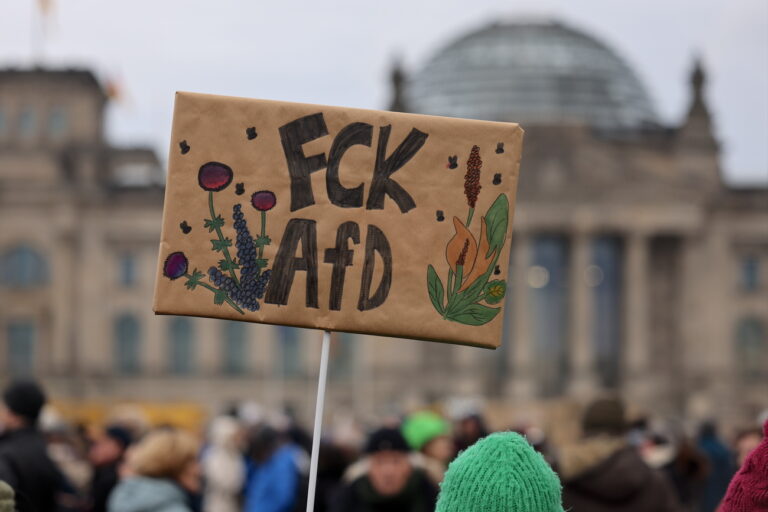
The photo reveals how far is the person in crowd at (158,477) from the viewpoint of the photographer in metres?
8.34

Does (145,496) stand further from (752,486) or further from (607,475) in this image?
(752,486)

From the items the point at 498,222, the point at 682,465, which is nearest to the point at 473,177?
the point at 498,222

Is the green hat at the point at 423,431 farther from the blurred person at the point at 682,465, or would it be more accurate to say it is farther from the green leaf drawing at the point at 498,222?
the green leaf drawing at the point at 498,222

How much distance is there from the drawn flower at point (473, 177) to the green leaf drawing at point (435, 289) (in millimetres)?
388

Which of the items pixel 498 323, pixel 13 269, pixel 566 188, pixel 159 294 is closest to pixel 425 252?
pixel 498 323

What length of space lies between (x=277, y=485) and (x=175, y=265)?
6.77 metres

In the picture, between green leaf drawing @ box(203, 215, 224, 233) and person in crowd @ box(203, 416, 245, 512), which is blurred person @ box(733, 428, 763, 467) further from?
green leaf drawing @ box(203, 215, 224, 233)

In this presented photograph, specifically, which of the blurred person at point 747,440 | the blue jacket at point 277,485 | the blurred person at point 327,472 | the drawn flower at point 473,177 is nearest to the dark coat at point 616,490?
the drawn flower at point 473,177

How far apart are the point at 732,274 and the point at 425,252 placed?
60676mm

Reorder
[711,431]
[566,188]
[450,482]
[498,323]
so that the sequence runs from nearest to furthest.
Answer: [450,482], [498,323], [711,431], [566,188]

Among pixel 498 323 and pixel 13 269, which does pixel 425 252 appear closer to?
pixel 498 323

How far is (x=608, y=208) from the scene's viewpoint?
6238cm

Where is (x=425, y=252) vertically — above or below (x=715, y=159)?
below

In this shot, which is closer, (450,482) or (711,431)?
(450,482)
